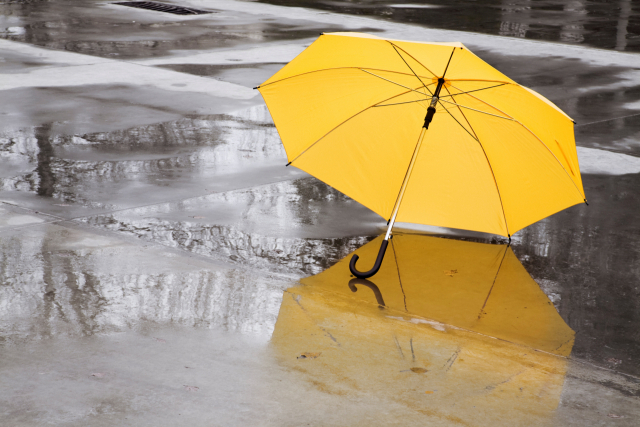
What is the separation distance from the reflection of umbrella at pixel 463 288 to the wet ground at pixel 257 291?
0.7 inches

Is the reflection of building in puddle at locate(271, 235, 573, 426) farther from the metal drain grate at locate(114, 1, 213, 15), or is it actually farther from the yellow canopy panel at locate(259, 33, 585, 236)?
the metal drain grate at locate(114, 1, 213, 15)

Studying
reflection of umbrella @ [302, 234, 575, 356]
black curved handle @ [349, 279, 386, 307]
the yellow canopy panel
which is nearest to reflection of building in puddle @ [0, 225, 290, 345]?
black curved handle @ [349, 279, 386, 307]

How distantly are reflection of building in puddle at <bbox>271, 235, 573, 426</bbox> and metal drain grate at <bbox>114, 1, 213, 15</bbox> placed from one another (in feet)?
39.1

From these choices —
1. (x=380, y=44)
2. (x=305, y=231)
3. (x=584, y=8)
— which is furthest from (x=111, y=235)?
(x=584, y=8)

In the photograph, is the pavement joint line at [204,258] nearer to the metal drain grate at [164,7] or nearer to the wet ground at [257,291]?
the wet ground at [257,291]

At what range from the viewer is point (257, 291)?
→ 4.49m

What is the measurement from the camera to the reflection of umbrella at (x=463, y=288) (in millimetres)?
4227

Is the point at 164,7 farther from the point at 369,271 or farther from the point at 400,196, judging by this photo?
the point at 369,271

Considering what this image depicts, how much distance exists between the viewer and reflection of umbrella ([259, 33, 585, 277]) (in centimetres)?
427

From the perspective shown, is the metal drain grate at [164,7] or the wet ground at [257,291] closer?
the wet ground at [257,291]

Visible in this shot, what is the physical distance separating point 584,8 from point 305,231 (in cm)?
Result: 1570

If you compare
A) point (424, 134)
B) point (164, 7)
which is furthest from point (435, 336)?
point (164, 7)

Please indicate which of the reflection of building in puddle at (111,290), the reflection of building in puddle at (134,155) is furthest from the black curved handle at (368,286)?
the reflection of building in puddle at (134,155)

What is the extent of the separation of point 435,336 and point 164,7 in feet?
45.4
